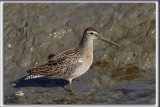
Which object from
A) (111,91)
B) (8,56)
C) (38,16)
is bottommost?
(111,91)

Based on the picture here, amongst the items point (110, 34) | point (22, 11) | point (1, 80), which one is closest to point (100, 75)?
point (110, 34)

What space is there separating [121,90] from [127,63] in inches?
53.0

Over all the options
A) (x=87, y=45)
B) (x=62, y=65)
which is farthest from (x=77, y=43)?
(x=62, y=65)

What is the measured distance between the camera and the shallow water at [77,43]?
802 cm

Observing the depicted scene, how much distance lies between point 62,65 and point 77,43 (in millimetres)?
1976

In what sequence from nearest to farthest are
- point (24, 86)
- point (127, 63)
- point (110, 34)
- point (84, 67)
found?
→ point (84, 67) < point (24, 86) < point (127, 63) < point (110, 34)

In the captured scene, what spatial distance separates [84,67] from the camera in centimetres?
795

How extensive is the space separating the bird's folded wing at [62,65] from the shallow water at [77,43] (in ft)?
1.93

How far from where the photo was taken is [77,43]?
9820 mm

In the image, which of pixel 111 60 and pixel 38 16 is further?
pixel 38 16

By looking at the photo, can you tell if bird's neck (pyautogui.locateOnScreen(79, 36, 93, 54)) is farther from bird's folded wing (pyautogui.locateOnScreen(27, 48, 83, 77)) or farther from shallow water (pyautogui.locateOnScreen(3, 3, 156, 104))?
shallow water (pyautogui.locateOnScreen(3, 3, 156, 104))

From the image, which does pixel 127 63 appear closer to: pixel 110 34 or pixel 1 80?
pixel 110 34

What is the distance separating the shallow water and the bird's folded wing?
1.93 ft

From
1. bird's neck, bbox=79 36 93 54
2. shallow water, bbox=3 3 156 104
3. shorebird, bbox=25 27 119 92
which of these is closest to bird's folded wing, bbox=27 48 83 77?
shorebird, bbox=25 27 119 92
